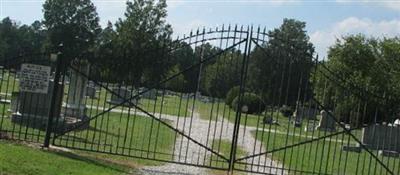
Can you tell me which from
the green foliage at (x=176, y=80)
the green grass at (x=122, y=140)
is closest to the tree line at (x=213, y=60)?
the green foliage at (x=176, y=80)

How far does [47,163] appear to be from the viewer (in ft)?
34.2

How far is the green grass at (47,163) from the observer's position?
9639 millimetres

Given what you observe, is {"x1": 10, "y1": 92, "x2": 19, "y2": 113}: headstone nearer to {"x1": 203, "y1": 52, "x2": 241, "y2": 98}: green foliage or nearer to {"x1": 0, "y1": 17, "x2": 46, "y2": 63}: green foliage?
{"x1": 203, "y1": 52, "x2": 241, "y2": 98}: green foliage

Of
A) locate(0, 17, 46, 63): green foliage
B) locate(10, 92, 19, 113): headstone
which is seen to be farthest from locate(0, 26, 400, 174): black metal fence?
locate(0, 17, 46, 63): green foliage

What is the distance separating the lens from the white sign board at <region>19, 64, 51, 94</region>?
1259 centimetres

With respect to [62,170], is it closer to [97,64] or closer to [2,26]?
[97,64]

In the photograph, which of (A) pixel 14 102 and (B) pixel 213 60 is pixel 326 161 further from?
(B) pixel 213 60

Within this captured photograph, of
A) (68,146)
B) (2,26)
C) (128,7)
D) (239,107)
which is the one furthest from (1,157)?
(2,26)

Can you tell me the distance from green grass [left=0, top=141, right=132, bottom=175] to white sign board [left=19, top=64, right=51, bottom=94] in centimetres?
123

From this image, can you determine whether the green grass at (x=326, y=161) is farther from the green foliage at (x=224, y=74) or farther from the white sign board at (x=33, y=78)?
the white sign board at (x=33, y=78)

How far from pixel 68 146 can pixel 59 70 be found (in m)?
1.69

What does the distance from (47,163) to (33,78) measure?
9.20ft

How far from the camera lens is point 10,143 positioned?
39.7ft

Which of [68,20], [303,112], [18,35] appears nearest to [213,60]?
[303,112]
